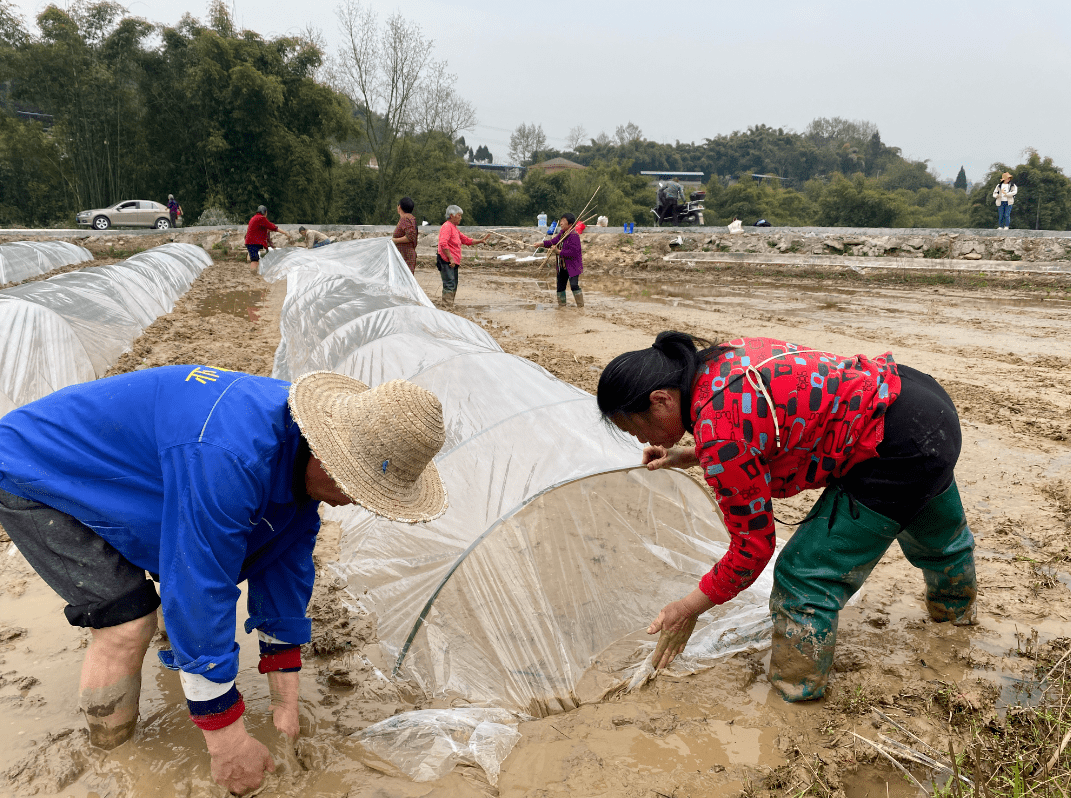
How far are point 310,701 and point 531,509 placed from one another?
94cm

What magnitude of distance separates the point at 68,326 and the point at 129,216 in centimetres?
1996

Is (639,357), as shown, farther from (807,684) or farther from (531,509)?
(807,684)

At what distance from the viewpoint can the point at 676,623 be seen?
198 centimetres

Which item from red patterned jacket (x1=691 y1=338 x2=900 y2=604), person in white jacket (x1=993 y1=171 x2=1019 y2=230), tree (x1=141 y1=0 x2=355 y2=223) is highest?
tree (x1=141 y1=0 x2=355 y2=223)

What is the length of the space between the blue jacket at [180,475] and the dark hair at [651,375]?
76cm

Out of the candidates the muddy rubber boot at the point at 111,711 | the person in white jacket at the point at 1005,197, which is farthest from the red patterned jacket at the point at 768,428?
the person in white jacket at the point at 1005,197

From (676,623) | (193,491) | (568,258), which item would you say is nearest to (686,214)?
(568,258)

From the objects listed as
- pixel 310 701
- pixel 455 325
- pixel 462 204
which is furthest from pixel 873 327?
pixel 462 204

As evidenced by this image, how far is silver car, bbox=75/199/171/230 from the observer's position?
2186cm

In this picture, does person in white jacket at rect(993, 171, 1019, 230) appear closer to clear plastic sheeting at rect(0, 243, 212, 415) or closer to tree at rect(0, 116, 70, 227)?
clear plastic sheeting at rect(0, 243, 212, 415)

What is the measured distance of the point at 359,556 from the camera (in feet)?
9.60

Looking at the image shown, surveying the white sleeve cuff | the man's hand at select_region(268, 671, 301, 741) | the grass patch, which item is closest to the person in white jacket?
the grass patch

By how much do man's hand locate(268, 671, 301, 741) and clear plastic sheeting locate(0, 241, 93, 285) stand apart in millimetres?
10998

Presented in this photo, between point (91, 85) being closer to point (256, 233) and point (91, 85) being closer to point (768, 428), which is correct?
point (256, 233)
